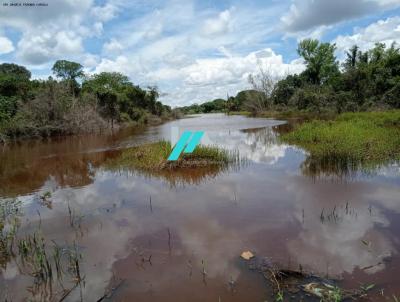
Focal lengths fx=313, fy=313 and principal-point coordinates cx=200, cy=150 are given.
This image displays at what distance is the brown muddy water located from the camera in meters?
3.15

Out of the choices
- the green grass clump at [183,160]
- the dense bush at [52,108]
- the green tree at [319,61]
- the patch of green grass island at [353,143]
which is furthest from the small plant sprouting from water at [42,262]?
the green tree at [319,61]

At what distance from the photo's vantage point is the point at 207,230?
4.48m

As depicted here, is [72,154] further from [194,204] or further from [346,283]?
[346,283]

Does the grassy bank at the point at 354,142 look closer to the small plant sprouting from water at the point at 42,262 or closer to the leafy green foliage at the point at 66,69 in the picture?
the small plant sprouting from water at the point at 42,262

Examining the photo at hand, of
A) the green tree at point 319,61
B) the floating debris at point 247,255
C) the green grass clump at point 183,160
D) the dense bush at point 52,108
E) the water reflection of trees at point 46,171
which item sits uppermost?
the green tree at point 319,61

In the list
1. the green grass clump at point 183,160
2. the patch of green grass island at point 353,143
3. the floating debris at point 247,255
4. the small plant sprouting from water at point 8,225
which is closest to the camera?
the floating debris at point 247,255

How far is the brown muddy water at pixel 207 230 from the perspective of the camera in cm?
315

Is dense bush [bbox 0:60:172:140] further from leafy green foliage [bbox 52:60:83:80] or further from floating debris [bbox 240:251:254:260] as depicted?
floating debris [bbox 240:251:254:260]

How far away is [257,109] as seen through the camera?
157ft

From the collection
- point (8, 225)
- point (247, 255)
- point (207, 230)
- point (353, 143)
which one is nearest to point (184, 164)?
point (207, 230)

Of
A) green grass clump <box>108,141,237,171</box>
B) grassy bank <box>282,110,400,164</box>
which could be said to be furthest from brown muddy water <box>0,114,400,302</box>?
grassy bank <box>282,110,400,164</box>

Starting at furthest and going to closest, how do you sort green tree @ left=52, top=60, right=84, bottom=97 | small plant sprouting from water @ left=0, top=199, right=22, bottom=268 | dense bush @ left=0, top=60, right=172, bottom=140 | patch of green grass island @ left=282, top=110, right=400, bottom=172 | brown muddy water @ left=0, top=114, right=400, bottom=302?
green tree @ left=52, top=60, right=84, bottom=97 → dense bush @ left=0, top=60, right=172, bottom=140 → patch of green grass island @ left=282, top=110, right=400, bottom=172 → small plant sprouting from water @ left=0, top=199, right=22, bottom=268 → brown muddy water @ left=0, top=114, right=400, bottom=302

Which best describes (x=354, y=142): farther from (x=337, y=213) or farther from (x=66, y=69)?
(x=66, y=69)

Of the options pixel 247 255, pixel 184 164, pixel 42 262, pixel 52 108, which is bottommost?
pixel 247 255
